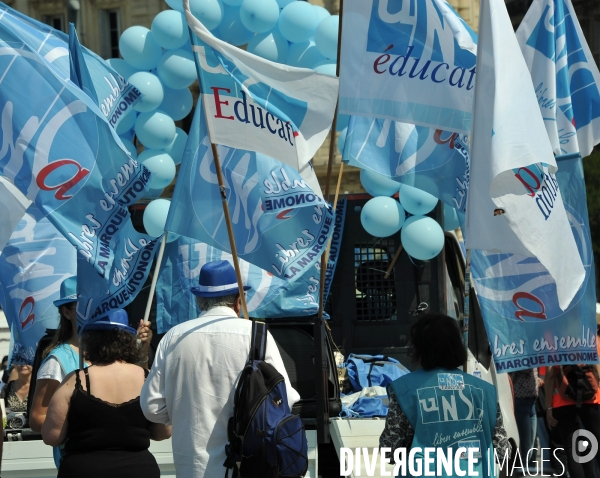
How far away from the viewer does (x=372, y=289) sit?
27.9 ft

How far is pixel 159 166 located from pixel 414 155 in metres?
4.10

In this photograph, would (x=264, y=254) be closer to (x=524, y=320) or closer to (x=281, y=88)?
(x=281, y=88)

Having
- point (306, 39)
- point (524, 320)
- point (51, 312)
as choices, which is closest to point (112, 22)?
point (306, 39)

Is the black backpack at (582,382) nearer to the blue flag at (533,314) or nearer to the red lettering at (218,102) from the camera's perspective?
the blue flag at (533,314)

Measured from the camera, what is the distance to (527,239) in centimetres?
538

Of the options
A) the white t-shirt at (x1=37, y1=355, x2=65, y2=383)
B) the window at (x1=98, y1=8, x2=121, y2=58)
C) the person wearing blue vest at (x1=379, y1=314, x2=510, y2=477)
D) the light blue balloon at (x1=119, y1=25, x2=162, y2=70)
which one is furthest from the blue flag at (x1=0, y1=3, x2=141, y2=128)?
the window at (x1=98, y1=8, x2=121, y2=58)

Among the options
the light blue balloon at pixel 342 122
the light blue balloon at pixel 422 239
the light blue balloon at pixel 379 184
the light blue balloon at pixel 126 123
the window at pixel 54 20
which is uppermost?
the window at pixel 54 20

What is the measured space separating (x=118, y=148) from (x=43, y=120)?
44cm

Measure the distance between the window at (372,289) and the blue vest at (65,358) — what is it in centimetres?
336

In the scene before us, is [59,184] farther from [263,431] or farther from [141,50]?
[141,50]

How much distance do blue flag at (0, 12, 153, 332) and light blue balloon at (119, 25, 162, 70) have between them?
4838mm

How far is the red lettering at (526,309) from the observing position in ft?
20.3

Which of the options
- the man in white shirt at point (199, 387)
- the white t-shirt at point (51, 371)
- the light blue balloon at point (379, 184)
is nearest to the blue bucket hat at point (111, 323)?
the man in white shirt at point (199, 387)

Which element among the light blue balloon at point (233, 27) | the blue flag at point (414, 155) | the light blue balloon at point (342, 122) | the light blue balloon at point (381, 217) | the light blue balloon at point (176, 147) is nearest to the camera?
the blue flag at point (414, 155)
